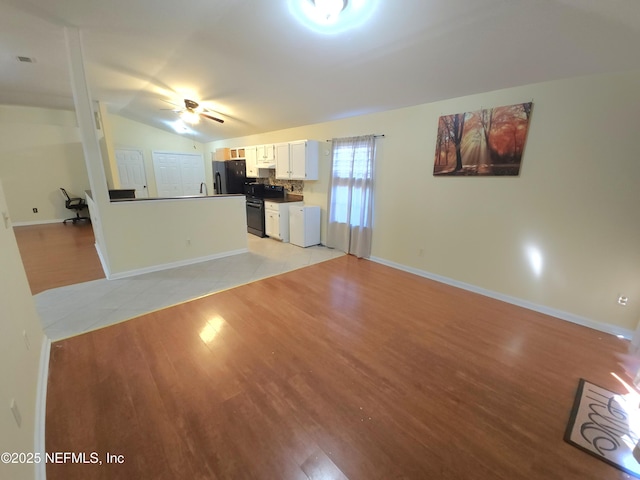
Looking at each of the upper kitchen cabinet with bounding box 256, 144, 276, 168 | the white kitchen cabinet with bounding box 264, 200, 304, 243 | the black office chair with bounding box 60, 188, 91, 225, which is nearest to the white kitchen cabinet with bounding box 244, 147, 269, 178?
the upper kitchen cabinet with bounding box 256, 144, 276, 168

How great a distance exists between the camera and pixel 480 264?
326 centimetres

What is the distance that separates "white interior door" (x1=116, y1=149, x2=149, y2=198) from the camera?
23.4 feet

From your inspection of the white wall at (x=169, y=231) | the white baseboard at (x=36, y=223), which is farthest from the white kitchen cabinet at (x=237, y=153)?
the white baseboard at (x=36, y=223)

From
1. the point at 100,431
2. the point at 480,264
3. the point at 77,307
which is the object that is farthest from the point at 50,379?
the point at 480,264

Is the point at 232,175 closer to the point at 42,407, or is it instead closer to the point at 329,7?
the point at 329,7

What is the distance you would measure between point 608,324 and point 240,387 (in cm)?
352

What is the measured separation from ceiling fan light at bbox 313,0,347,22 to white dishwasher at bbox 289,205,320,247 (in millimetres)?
3173

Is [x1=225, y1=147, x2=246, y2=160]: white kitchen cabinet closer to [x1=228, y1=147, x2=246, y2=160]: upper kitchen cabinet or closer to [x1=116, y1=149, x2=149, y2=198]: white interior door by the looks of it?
[x1=228, y1=147, x2=246, y2=160]: upper kitchen cabinet

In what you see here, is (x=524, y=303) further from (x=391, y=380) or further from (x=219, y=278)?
(x=219, y=278)

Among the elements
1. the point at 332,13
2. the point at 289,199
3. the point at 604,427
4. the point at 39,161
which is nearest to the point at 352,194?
the point at 289,199

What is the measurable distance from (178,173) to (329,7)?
786 cm

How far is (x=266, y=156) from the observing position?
573cm

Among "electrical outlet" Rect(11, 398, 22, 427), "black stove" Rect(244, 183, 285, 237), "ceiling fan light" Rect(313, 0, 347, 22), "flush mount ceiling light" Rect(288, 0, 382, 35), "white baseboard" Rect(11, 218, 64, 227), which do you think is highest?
"flush mount ceiling light" Rect(288, 0, 382, 35)

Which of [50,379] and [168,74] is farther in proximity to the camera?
[168,74]
